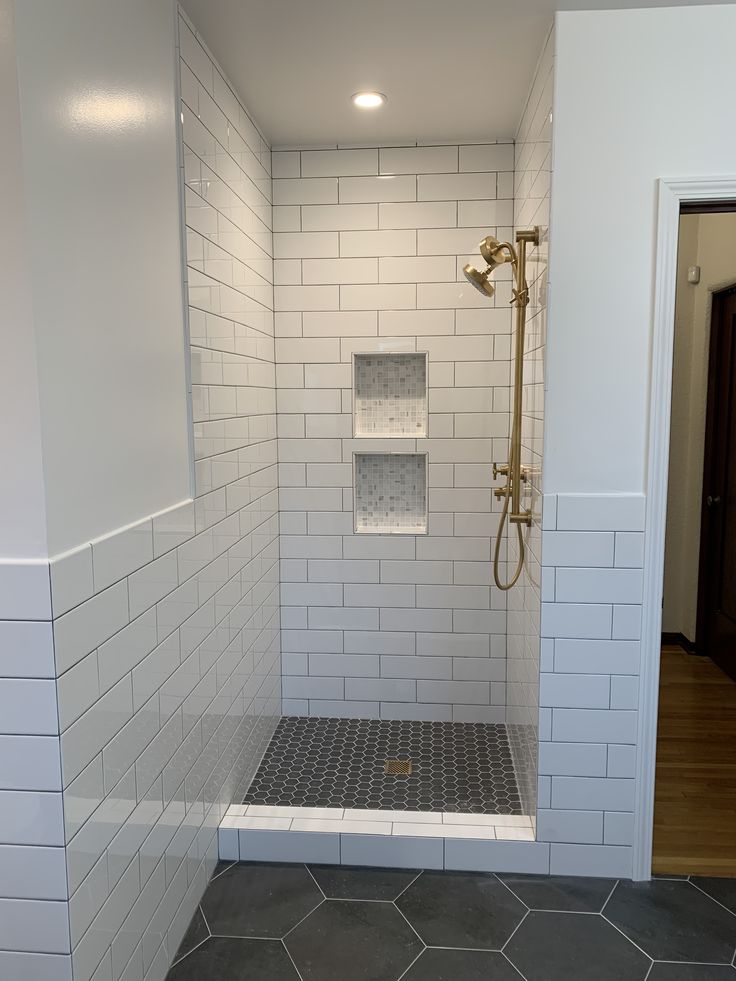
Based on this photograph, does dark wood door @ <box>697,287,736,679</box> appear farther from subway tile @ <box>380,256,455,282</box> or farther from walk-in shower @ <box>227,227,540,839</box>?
subway tile @ <box>380,256,455,282</box>

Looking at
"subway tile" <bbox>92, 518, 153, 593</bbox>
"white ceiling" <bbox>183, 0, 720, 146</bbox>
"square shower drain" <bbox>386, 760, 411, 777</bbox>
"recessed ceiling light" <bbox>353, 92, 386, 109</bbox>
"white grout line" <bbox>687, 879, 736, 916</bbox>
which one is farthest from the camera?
"square shower drain" <bbox>386, 760, 411, 777</bbox>

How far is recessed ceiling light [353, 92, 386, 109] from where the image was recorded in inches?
99.3

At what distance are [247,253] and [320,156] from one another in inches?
27.2

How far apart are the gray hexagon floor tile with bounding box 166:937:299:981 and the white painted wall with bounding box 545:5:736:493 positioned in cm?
149

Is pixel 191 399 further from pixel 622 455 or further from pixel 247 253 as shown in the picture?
pixel 622 455

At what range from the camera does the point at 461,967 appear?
1.91 m

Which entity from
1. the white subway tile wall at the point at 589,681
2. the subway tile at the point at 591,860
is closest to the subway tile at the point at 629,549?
the white subway tile wall at the point at 589,681

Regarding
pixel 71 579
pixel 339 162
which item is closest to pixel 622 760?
pixel 71 579

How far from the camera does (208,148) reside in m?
2.20

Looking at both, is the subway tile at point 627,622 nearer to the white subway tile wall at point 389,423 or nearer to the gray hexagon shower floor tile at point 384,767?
the gray hexagon shower floor tile at point 384,767

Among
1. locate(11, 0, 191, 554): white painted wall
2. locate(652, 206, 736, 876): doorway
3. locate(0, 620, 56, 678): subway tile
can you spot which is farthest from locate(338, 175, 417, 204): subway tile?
locate(0, 620, 56, 678): subway tile

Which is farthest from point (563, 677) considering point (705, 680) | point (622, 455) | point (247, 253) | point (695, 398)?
point (695, 398)

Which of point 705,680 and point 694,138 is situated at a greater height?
point 694,138

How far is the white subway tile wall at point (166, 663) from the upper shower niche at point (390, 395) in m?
0.41
